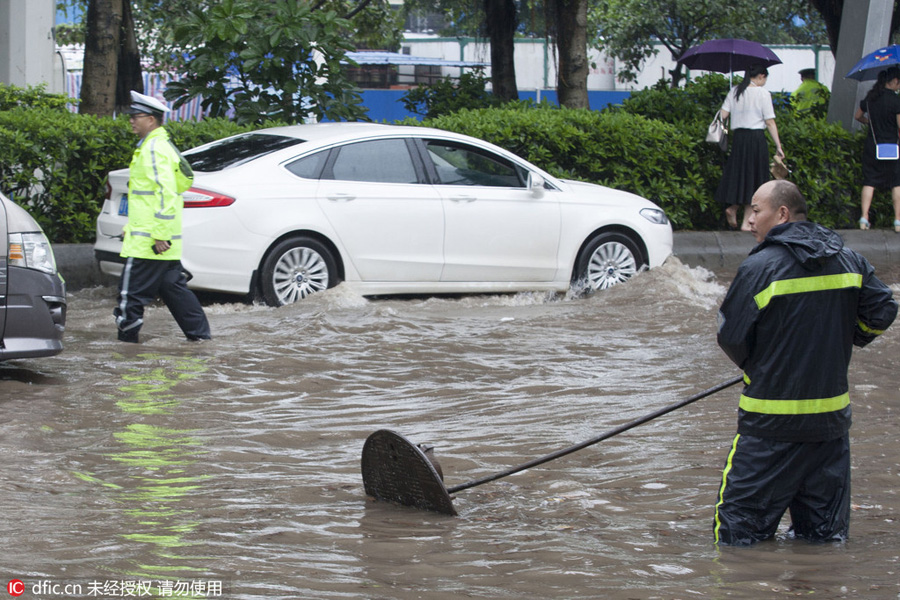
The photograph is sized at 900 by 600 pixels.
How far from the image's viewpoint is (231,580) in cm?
376

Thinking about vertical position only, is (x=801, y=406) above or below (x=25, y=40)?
below

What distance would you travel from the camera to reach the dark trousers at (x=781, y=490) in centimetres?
398

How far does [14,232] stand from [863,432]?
473 cm

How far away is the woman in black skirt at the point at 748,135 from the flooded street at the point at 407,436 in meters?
4.02

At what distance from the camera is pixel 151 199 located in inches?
318

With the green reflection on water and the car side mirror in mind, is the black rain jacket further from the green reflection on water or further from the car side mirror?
the car side mirror

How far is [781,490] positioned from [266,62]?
32.2ft

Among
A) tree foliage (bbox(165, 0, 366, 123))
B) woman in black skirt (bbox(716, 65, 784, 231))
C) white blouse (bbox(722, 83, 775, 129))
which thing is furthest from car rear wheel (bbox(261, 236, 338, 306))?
white blouse (bbox(722, 83, 775, 129))

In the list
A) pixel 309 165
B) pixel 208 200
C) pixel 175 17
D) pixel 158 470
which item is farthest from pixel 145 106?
pixel 175 17

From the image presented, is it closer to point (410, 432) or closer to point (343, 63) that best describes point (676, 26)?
point (343, 63)

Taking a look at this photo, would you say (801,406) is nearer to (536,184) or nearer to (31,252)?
(31,252)

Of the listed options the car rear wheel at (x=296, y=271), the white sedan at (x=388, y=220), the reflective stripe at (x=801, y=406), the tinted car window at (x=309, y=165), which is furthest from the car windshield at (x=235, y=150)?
the reflective stripe at (x=801, y=406)

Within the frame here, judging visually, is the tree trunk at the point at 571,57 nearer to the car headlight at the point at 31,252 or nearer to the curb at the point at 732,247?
the curb at the point at 732,247

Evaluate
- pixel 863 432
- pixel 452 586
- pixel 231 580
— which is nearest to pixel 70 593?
pixel 231 580
